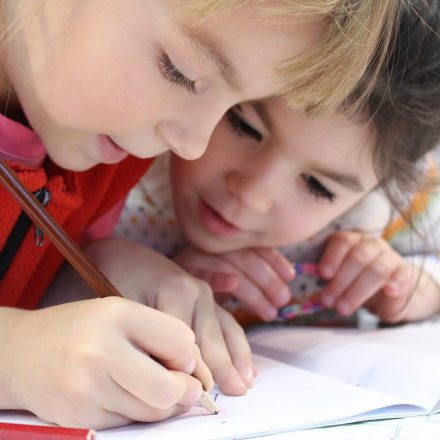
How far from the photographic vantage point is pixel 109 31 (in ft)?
1.72

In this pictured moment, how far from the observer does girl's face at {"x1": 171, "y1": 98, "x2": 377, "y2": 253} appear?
0.69 m

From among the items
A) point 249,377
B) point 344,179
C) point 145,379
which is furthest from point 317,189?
point 145,379

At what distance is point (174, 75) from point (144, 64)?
0.07 feet

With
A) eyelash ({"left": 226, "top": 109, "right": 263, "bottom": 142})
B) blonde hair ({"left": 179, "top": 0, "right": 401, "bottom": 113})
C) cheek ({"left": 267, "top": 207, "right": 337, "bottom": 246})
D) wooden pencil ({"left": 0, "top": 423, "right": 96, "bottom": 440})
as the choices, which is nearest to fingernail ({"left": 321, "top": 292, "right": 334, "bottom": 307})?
cheek ({"left": 267, "top": 207, "right": 337, "bottom": 246})

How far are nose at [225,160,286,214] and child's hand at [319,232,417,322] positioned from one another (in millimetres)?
173

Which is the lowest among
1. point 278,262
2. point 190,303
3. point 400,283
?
point 400,283

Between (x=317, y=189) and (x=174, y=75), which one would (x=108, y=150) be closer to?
(x=174, y=75)

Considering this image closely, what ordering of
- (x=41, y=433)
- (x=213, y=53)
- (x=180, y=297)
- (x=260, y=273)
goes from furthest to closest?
1. (x=260, y=273)
2. (x=180, y=297)
3. (x=213, y=53)
4. (x=41, y=433)

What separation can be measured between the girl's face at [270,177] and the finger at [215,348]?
0.14 m

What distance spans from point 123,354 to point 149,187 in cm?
43

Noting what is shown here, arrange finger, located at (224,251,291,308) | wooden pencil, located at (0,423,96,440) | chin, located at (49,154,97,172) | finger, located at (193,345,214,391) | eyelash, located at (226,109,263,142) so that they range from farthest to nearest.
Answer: finger, located at (224,251,291,308)
eyelash, located at (226,109,263,142)
chin, located at (49,154,97,172)
finger, located at (193,345,214,391)
wooden pencil, located at (0,423,96,440)

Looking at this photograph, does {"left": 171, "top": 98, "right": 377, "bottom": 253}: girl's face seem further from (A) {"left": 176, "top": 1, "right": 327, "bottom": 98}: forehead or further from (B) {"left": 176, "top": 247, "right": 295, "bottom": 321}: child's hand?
(A) {"left": 176, "top": 1, "right": 327, "bottom": 98}: forehead

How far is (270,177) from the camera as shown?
712mm

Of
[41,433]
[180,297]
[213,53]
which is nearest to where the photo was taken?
[41,433]
